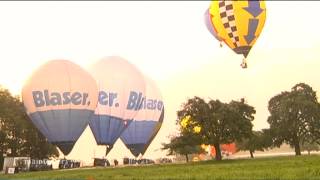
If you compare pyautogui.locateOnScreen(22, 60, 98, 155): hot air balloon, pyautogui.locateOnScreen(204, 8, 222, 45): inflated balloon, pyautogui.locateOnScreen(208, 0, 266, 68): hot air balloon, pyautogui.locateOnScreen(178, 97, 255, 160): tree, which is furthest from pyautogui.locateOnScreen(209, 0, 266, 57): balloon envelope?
pyautogui.locateOnScreen(22, 60, 98, 155): hot air balloon

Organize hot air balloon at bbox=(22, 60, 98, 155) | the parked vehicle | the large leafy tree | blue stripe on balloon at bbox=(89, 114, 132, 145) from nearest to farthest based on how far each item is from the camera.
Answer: hot air balloon at bbox=(22, 60, 98, 155) < the large leafy tree < blue stripe on balloon at bbox=(89, 114, 132, 145) < the parked vehicle

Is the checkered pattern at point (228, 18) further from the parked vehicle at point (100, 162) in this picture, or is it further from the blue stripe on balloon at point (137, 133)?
the blue stripe on balloon at point (137, 133)

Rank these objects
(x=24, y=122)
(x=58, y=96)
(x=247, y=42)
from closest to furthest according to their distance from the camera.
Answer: (x=247, y=42)
(x=58, y=96)
(x=24, y=122)

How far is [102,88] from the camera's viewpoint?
89.8 m

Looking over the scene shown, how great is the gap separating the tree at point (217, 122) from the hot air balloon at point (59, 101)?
44.9ft

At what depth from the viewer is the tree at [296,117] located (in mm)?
84688

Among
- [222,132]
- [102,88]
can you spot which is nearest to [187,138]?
[222,132]

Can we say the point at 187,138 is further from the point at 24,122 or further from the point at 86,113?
the point at 24,122

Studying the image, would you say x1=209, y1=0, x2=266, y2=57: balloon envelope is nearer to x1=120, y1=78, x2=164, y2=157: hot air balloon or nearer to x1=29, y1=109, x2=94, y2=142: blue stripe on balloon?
x1=29, y1=109, x2=94, y2=142: blue stripe on balloon

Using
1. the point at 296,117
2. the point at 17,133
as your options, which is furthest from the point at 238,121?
the point at 17,133

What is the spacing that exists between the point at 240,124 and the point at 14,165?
1172 inches

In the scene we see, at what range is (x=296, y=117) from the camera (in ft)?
281

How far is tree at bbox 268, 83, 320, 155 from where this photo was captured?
8469 centimetres

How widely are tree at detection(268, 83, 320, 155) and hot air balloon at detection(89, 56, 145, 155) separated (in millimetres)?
22840
